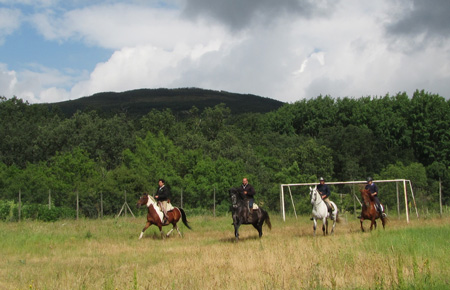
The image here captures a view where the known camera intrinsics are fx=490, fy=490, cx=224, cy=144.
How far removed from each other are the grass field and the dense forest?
18.6 metres

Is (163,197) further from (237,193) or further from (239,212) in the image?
(237,193)

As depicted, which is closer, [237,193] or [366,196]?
[237,193]

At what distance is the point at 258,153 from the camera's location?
6475 centimetres

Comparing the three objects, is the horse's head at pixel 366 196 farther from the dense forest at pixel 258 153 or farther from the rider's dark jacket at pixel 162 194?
the dense forest at pixel 258 153

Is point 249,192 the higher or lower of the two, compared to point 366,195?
higher

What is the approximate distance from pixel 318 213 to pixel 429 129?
146ft

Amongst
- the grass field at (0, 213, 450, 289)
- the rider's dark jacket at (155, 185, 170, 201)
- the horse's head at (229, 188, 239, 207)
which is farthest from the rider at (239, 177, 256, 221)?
the rider's dark jacket at (155, 185, 170, 201)

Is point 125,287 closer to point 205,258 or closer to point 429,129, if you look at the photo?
point 205,258

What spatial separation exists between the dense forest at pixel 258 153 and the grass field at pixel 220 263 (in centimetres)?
1856

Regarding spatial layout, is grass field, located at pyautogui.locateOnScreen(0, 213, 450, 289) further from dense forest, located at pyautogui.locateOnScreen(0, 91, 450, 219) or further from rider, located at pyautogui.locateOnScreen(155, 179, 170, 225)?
dense forest, located at pyautogui.locateOnScreen(0, 91, 450, 219)

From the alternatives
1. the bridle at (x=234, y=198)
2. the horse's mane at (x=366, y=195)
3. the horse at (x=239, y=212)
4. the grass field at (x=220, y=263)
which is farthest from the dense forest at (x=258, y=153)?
the bridle at (x=234, y=198)

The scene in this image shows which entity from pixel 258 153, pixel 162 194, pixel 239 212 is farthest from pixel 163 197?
pixel 258 153

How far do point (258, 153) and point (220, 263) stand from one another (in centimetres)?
5274

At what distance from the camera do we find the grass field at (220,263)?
923 cm
